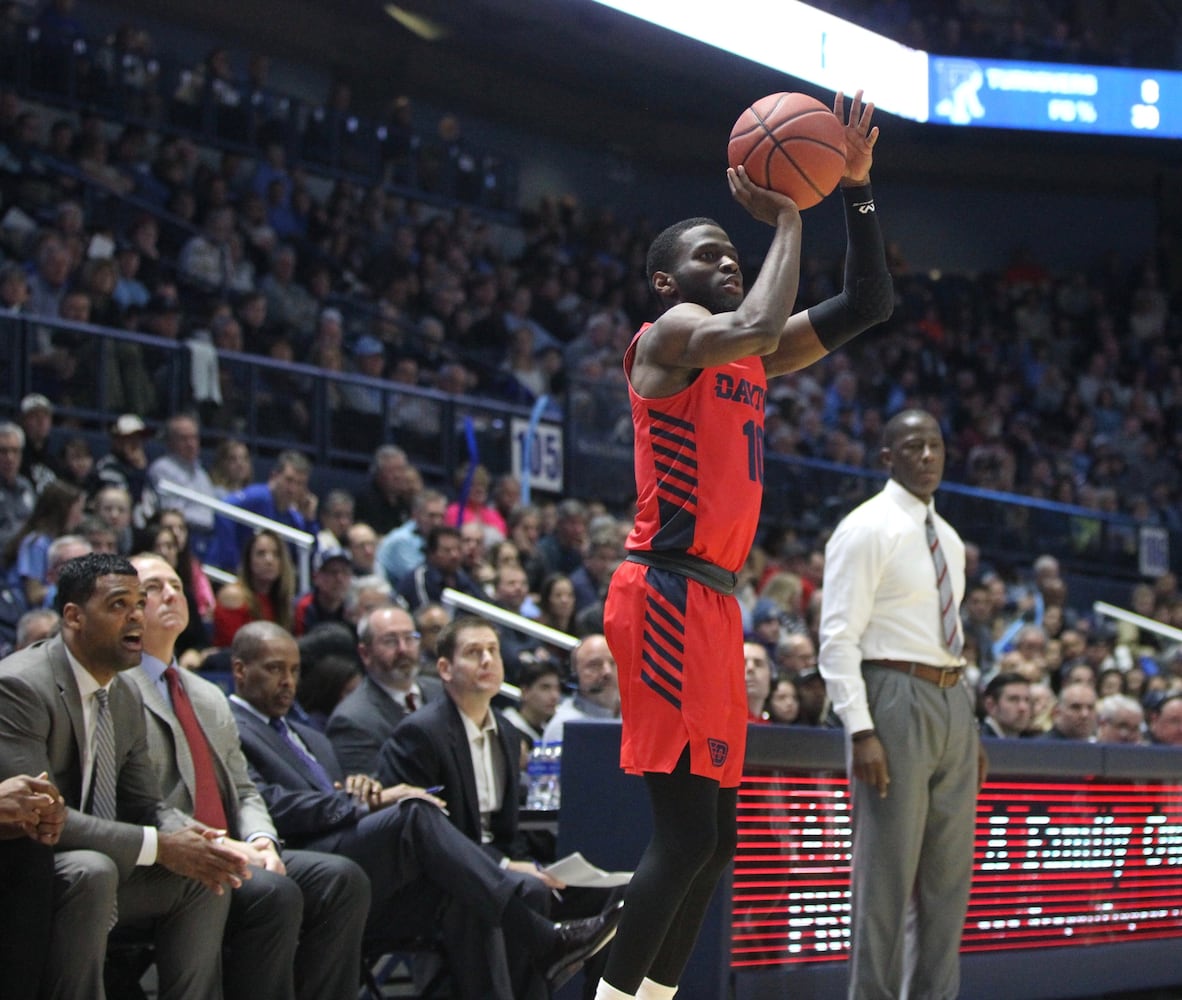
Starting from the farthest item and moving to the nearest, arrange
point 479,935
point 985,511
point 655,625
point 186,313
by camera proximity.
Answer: point 985,511 < point 186,313 < point 479,935 < point 655,625

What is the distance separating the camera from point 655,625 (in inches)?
146

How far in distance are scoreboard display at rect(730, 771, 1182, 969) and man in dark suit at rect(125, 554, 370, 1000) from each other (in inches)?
48.1

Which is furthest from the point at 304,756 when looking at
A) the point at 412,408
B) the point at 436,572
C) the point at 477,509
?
the point at 412,408

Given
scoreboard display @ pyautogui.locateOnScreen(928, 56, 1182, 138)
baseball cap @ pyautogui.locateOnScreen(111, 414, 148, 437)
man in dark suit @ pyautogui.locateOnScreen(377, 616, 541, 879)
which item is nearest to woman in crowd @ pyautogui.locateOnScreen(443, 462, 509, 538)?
baseball cap @ pyautogui.locateOnScreen(111, 414, 148, 437)

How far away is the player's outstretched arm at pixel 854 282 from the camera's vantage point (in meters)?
4.02

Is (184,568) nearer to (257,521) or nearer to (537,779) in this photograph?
(257,521)

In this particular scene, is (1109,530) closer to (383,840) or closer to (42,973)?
(383,840)

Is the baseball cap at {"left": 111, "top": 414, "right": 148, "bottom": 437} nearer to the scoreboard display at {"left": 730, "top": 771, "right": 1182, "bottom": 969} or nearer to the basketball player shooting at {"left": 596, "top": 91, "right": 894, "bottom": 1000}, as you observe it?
the scoreboard display at {"left": 730, "top": 771, "right": 1182, "bottom": 969}

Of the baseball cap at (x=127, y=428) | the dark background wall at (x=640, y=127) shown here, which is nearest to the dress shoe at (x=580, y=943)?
the baseball cap at (x=127, y=428)

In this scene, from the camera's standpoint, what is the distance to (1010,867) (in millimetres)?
6172

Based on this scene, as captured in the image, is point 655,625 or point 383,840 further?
point 383,840

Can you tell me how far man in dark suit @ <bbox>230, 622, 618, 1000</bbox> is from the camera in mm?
5043

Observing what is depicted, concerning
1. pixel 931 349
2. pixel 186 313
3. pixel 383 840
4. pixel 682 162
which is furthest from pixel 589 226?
pixel 383 840

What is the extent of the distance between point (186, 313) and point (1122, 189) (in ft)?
48.8
